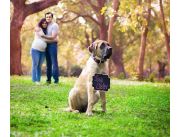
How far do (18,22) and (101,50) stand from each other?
1002 mm

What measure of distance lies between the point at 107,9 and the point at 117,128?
1.38 metres

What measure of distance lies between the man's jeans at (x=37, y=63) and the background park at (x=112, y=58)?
0.18 ft

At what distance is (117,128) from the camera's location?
5414mm

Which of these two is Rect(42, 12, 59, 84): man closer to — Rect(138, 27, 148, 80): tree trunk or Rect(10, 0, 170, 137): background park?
Rect(10, 0, 170, 137): background park

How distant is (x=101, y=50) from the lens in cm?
557

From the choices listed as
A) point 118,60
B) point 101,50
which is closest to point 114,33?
point 118,60

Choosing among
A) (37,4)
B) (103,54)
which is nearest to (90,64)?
(103,54)

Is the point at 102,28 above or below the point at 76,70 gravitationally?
above

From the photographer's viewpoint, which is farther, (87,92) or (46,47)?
(46,47)

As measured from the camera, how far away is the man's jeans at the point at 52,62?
19.5 feet

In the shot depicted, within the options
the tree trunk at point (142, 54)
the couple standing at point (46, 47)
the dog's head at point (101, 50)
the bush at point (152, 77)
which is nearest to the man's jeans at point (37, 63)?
the couple standing at point (46, 47)

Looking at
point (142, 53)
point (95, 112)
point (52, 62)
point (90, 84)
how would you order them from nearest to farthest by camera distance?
point (90, 84) < point (95, 112) < point (52, 62) < point (142, 53)

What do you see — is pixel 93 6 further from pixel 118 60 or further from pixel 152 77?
pixel 152 77

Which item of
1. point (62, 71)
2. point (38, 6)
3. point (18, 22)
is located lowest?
point (62, 71)
